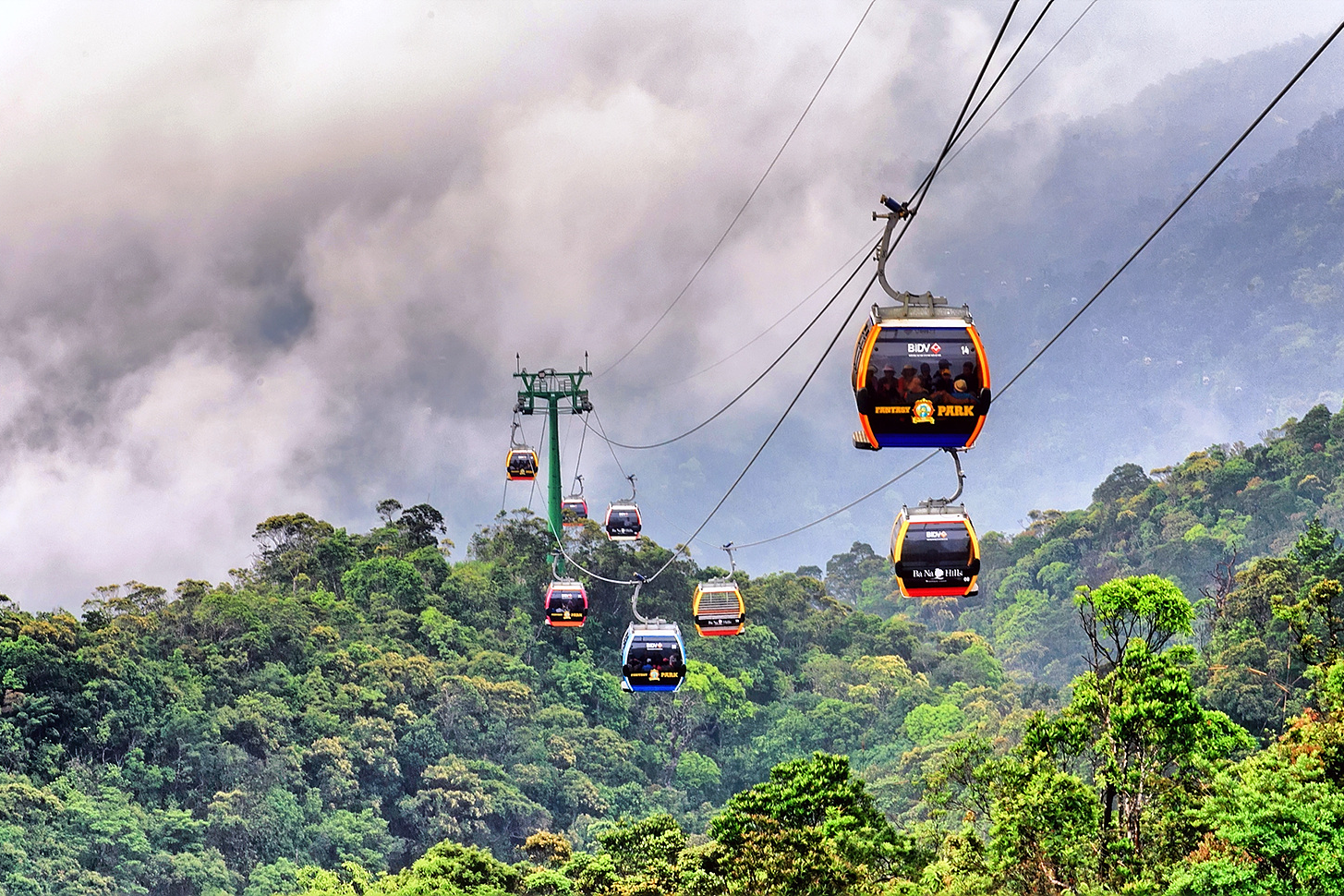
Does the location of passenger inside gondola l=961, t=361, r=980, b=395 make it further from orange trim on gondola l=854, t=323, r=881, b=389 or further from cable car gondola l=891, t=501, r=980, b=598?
cable car gondola l=891, t=501, r=980, b=598

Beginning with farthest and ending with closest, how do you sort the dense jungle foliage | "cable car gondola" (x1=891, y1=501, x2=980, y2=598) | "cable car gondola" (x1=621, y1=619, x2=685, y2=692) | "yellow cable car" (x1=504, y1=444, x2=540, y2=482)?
"yellow cable car" (x1=504, y1=444, x2=540, y2=482)
the dense jungle foliage
"cable car gondola" (x1=621, y1=619, x2=685, y2=692)
"cable car gondola" (x1=891, y1=501, x2=980, y2=598)

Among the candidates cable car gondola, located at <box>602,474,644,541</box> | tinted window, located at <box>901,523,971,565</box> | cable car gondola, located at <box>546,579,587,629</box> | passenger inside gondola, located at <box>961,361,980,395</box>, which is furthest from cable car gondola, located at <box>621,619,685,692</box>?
cable car gondola, located at <box>602,474,644,541</box>

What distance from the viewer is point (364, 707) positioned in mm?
68812

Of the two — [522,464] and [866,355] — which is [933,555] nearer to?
[866,355]

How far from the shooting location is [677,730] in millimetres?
79500

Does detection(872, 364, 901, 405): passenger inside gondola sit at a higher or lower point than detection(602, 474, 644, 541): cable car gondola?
lower

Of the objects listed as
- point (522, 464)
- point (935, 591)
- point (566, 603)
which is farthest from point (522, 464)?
point (935, 591)

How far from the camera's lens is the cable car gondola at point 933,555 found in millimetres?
16672

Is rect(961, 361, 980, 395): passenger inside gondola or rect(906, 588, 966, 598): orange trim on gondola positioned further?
rect(906, 588, 966, 598): orange trim on gondola

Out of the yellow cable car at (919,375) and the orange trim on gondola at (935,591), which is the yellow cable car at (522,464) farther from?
the yellow cable car at (919,375)

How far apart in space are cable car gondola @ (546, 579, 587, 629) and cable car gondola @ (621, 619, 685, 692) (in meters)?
9.32

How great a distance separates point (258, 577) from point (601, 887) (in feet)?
161

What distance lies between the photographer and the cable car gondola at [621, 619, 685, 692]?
86.5 feet

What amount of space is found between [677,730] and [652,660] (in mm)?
54511
